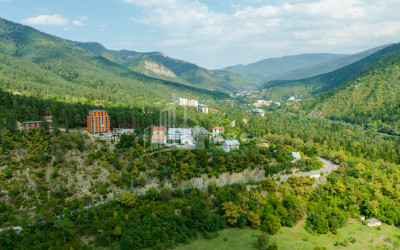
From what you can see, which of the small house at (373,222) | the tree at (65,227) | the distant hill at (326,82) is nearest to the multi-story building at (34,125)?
the tree at (65,227)

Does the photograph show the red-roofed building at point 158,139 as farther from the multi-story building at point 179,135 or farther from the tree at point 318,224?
the tree at point 318,224

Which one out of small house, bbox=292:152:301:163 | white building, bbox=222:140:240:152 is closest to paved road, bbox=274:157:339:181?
small house, bbox=292:152:301:163

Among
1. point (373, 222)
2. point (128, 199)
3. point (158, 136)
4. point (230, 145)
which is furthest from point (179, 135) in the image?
point (373, 222)

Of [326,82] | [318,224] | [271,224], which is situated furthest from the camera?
[326,82]

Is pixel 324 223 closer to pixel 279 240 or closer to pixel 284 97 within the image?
pixel 279 240

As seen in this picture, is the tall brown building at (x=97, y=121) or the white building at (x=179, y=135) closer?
the tall brown building at (x=97, y=121)


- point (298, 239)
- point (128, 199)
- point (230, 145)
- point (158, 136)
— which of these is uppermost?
point (158, 136)

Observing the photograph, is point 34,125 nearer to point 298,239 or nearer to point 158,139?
point 158,139
